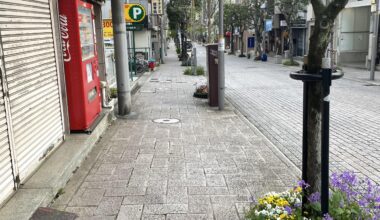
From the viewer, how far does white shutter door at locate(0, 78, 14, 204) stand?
4.02 metres

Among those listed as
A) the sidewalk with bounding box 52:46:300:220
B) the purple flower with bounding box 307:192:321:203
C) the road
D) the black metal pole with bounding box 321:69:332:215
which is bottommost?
the road

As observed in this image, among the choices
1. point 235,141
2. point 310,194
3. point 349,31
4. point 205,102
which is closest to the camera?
point 310,194

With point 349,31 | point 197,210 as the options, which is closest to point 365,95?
point 197,210

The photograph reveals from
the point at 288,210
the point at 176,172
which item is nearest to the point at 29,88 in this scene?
the point at 176,172

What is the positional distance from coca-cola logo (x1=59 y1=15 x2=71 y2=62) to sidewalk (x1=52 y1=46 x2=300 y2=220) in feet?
5.31

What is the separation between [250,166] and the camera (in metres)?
5.89

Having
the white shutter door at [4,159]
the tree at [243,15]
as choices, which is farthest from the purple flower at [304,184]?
the tree at [243,15]

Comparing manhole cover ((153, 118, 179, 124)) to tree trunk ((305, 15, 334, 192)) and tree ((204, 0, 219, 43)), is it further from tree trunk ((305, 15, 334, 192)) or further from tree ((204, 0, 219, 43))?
tree ((204, 0, 219, 43))

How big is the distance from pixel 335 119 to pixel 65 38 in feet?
20.9

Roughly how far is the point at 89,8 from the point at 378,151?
5651 millimetres

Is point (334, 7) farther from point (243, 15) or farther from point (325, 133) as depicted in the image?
point (243, 15)

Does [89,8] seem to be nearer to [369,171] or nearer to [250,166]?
[250,166]

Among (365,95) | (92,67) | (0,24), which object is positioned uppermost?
(0,24)

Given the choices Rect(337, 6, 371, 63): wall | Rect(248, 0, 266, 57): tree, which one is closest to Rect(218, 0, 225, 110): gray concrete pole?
Rect(337, 6, 371, 63): wall
